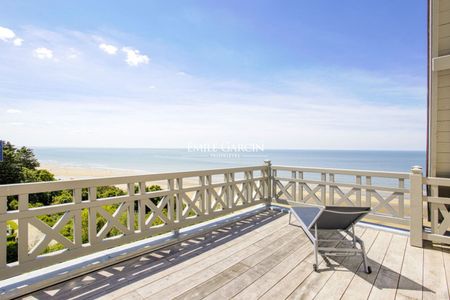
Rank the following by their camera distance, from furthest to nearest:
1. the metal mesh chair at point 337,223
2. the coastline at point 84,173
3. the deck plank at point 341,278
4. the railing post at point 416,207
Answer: the coastline at point 84,173 < the railing post at point 416,207 < the metal mesh chair at point 337,223 < the deck plank at point 341,278

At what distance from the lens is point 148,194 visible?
312cm

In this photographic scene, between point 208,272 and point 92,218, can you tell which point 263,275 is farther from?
point 92,218

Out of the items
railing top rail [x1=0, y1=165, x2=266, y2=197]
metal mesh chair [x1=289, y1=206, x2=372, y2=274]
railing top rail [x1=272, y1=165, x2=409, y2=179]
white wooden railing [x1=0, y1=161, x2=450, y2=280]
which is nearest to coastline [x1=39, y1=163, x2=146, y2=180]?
white wooden railing [x1=0, y1=161, x2=450, y2=280]

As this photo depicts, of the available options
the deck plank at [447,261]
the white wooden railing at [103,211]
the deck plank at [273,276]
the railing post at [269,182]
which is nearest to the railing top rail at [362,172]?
the railing post at [269,182]

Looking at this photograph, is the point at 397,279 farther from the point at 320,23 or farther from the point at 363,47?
the point at 363,47

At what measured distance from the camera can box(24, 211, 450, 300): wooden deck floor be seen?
205cm

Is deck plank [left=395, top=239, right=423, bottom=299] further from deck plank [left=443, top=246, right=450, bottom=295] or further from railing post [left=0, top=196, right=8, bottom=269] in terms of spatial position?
railing post [left=0, top=196, right=8, bottom=269]

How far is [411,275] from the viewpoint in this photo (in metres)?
2.36

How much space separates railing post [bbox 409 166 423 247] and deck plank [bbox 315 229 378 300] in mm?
732

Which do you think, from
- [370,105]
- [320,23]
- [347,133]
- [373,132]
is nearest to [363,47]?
[320,23]

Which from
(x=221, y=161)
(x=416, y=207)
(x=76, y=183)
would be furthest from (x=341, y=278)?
(x=221, y=161)

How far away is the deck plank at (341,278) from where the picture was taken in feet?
6.67

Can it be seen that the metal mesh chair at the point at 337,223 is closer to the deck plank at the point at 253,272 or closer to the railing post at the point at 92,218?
the deck plank at the point at 253,272

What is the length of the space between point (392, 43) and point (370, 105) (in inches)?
718
